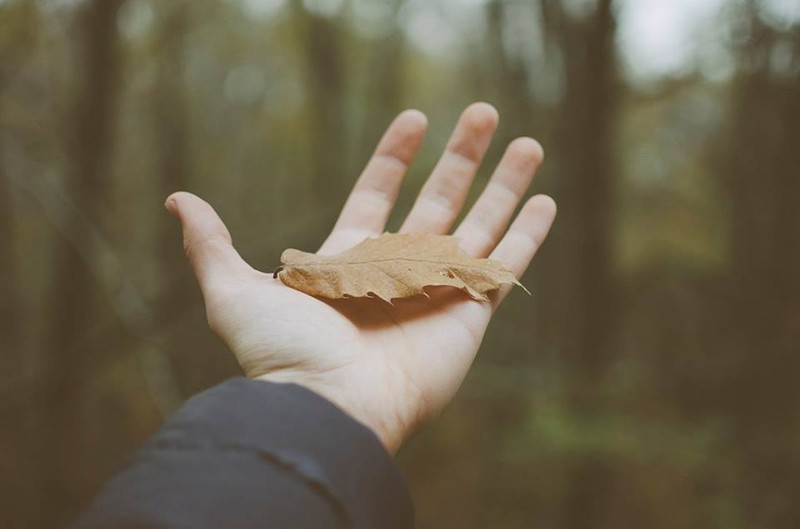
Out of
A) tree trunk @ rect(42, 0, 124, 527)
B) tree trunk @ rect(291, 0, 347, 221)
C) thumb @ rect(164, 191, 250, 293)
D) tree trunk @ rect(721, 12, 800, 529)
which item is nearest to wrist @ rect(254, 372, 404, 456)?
thumb @ rect(164, 191, 250, 293)

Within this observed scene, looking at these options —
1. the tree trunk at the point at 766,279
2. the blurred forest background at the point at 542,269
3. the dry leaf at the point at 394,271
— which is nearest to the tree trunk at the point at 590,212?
the blurred forest background at the point at 542,269

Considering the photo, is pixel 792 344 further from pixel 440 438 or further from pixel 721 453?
pixel 440 438

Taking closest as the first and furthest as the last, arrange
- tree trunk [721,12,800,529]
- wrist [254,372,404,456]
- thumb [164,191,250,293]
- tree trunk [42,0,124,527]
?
wrist [254,372,404,456], thumb [164,191,250,293], tree trunk [721,12,800,529], tree trunk [42,0,124,527]

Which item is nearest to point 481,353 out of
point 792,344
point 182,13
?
point 792,344

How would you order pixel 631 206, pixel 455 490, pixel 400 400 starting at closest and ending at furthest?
pixel 400 400 → pixel 455 490 → pixel 631 206

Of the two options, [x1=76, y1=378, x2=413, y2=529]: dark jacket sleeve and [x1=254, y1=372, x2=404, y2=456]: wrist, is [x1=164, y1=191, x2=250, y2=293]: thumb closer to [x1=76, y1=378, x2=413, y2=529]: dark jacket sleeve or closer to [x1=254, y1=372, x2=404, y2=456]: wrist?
[x1=254, y1=372, x2=404, y2=456]: wrist

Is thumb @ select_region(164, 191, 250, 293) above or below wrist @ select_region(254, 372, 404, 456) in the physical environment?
above

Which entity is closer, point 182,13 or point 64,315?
point 64,315
